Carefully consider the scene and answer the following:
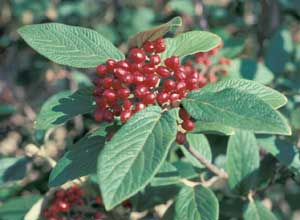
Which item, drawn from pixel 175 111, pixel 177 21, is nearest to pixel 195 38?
pixel 177 21

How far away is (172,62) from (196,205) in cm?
50

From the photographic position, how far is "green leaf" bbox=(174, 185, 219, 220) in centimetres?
175

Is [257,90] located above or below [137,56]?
below

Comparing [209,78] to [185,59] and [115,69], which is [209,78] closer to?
[185,59]

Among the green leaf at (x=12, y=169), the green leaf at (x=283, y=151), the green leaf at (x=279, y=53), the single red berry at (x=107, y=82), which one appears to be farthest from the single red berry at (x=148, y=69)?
the green leaf at (x=279, y=53)

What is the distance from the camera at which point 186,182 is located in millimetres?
2080

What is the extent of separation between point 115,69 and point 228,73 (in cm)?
112

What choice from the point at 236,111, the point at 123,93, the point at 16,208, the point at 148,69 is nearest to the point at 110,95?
the point at 123,93

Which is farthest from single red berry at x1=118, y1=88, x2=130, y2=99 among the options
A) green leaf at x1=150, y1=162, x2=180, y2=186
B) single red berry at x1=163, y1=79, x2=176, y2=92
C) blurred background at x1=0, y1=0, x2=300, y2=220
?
blurred background at x1=0, y1=0, x2=300, y2=220

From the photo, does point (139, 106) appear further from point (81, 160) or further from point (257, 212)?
point (257, 212)

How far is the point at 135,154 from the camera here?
1.39 metres

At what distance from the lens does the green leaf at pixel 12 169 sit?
229 cm

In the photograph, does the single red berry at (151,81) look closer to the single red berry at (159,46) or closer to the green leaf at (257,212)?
the single red berry at (159,46)

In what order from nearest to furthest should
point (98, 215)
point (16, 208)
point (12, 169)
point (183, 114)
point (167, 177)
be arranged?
point (183, 114) < point (167, 177) < point (98, 215) < point (12, 169) < point (16, 208)
